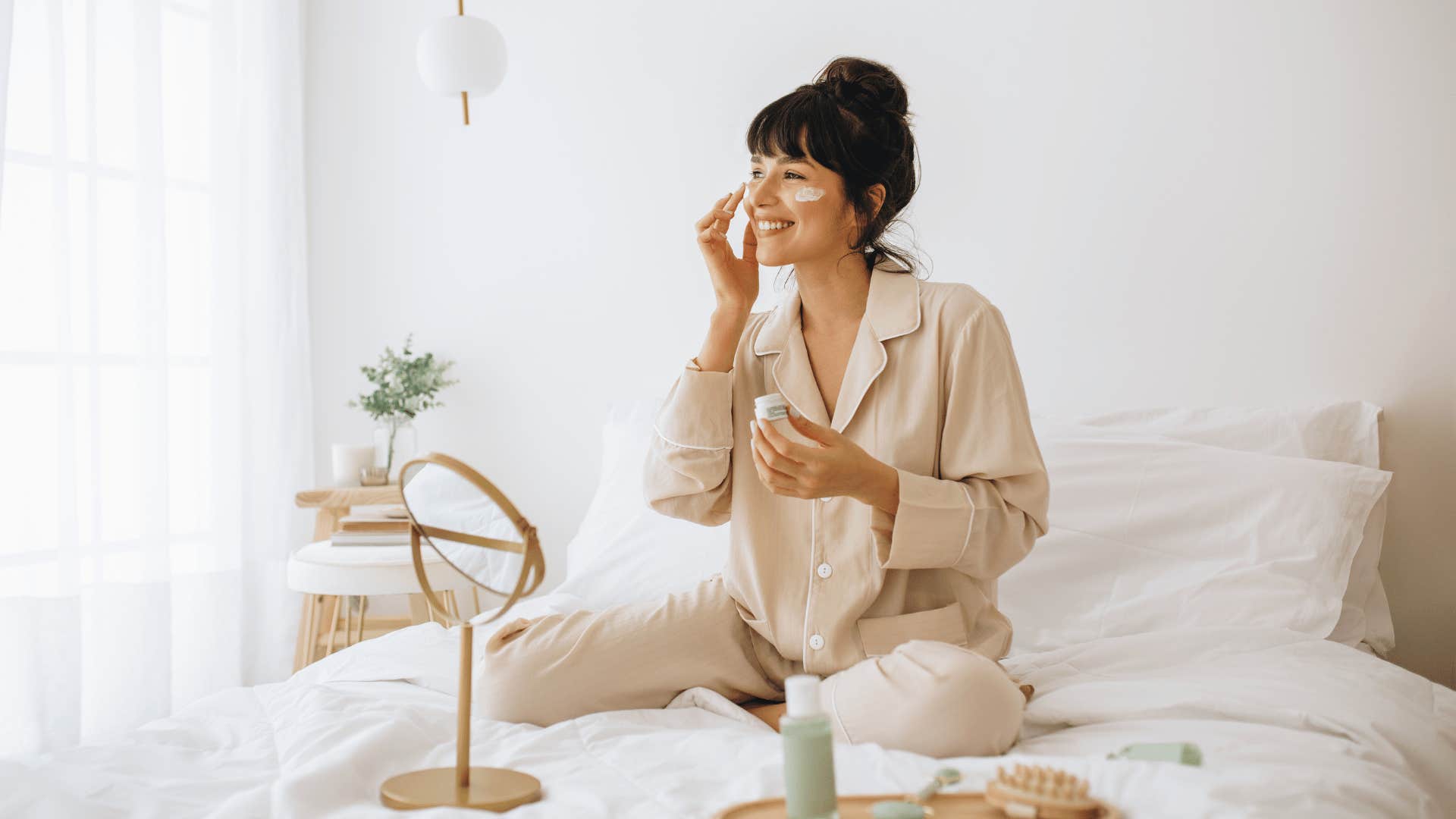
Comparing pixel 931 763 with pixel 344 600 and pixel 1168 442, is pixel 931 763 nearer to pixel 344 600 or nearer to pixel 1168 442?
pixel 1168 442

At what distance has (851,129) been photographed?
157 cm

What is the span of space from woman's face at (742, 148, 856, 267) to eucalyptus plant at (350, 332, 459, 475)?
160 cm

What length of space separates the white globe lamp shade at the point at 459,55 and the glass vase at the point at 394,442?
90 cm

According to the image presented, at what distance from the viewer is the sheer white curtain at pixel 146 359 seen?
2.48 metres

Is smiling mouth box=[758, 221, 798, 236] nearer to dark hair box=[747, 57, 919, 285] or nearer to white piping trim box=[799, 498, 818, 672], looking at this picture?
dark hair box=[747, 57, 919, 285]

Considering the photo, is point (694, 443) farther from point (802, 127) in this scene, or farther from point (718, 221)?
point (802, 127)

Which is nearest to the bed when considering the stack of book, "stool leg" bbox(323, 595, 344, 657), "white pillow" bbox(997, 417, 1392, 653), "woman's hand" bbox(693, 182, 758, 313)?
"white pillow" bbox(997, 417, 1392, 653)

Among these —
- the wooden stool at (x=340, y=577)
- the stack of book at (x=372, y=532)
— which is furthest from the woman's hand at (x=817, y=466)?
the stack of book at (x=372, y=532)

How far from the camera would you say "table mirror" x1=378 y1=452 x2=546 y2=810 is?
1.01 metres

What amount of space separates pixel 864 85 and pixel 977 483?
585mm

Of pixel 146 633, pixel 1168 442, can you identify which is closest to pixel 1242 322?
pixel 1168 442

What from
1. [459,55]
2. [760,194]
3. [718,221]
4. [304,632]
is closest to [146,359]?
[304,632]

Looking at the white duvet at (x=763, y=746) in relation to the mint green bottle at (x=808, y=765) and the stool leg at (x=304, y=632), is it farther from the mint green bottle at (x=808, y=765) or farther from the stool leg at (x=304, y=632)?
the stool leg at (x=304, y=632)

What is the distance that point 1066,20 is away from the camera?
2.27 meters
